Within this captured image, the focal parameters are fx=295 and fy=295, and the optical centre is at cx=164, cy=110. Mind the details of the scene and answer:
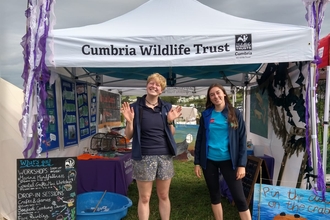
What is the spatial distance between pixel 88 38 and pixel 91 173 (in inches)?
73.7

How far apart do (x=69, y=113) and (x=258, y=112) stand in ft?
9.80

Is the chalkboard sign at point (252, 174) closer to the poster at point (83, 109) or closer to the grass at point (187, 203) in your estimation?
the grass at point (187, 203)

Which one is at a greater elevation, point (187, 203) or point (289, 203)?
point (289, 203)

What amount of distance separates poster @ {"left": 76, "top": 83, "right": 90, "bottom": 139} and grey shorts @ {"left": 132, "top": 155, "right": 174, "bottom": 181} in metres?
2.48

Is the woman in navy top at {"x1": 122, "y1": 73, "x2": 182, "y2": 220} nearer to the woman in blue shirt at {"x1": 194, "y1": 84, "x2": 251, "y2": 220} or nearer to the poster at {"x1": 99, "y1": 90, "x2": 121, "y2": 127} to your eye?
the woman in blue shirt at {"x1": 194, "y1": 84, "x2": 251, "y2": 220}

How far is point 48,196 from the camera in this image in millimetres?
2678

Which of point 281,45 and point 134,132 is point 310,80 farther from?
point 134,132

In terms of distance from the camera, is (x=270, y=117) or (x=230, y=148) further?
(x=270, y=117)

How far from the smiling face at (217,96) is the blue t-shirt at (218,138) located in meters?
0.10

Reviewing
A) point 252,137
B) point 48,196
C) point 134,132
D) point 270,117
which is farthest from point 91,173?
point 252,137

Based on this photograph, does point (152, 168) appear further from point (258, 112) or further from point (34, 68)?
point (258, 112)

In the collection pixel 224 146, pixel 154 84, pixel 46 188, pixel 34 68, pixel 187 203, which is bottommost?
pixel 187 203

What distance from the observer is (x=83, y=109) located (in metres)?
4.87

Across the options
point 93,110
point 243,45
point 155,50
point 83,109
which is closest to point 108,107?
point 93,110
